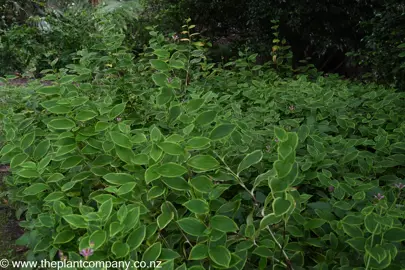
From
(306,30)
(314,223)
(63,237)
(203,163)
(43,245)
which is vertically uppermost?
(203,163)

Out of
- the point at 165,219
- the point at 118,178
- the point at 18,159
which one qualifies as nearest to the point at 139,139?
the point at 118,178

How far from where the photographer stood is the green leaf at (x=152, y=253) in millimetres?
1544

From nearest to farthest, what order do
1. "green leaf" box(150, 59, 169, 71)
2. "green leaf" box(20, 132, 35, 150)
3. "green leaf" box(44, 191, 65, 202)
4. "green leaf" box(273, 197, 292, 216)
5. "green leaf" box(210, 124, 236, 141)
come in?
1. "green leaf" box(273, 197, 292, 216)
2. "green leaf" box(210, 124, 236, 141)
3. "green leaf" box(44, 191, 65, 202)
4. "green leaf" box(20, 132, 35, 150)
5. "green leaf" box(150, 59, 169, 71)

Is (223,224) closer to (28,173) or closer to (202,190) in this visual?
(202,190)

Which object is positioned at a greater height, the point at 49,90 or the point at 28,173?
the point at 49,90

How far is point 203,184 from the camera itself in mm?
1688

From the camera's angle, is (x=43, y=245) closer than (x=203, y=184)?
No

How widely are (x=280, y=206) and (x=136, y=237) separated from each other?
0.50 metres

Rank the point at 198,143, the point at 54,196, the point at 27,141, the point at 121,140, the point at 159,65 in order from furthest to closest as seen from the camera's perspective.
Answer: the point at 159,65
the point at 27,141
the point at 54,196
the point at 121,140
the point at 198,143

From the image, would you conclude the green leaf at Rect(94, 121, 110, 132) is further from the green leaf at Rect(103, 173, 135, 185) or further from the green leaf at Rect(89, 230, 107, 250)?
the green leaf at Rect(89, 230, 107, 250)

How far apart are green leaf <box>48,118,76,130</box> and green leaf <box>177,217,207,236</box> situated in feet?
2.57

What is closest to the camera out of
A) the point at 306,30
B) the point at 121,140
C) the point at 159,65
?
the point at 121,140

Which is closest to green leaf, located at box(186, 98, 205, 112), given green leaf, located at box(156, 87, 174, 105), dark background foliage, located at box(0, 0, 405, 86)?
green leaf, located at box(156, 87, 174, 105)

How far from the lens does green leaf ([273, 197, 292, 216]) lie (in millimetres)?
1415
